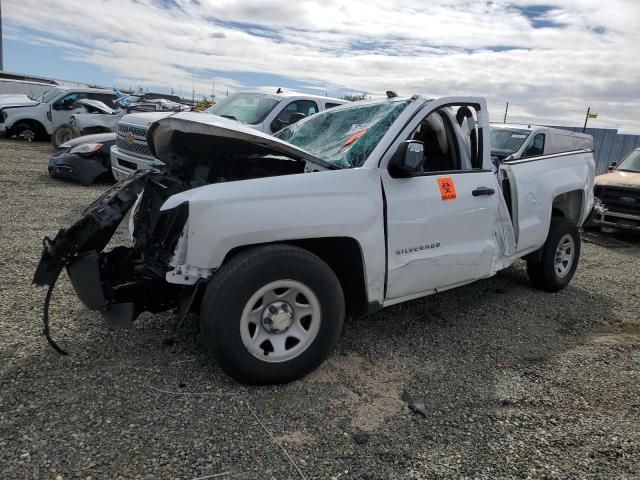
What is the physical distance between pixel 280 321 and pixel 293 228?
1.83 feet

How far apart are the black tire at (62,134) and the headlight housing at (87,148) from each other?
5687 mm

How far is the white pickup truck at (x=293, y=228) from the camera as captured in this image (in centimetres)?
293

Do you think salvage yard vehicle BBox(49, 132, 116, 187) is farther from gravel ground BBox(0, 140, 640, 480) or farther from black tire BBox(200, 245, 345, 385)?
black tire BBox(200, 245, 345, 385)

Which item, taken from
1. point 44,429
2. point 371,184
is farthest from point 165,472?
point 371,184

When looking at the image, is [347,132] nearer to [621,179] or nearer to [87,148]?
[87,148]

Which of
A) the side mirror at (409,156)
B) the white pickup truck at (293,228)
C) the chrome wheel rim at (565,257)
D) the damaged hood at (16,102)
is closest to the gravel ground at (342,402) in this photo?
the white pickup truck at (293,228)

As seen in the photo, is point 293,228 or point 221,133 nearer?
point 293,228

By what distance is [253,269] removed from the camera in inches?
114

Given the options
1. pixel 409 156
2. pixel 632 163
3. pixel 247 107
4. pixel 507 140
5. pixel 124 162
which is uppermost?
pixel 247 107

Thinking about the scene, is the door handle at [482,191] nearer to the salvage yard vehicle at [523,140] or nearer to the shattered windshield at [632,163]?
the salvage yard vehicle at [523,140]

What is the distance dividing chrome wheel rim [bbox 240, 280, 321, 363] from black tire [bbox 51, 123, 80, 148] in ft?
47.1

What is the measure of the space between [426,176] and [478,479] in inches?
80.0

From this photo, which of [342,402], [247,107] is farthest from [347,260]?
[247,107]

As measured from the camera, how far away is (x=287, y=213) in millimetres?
3033
